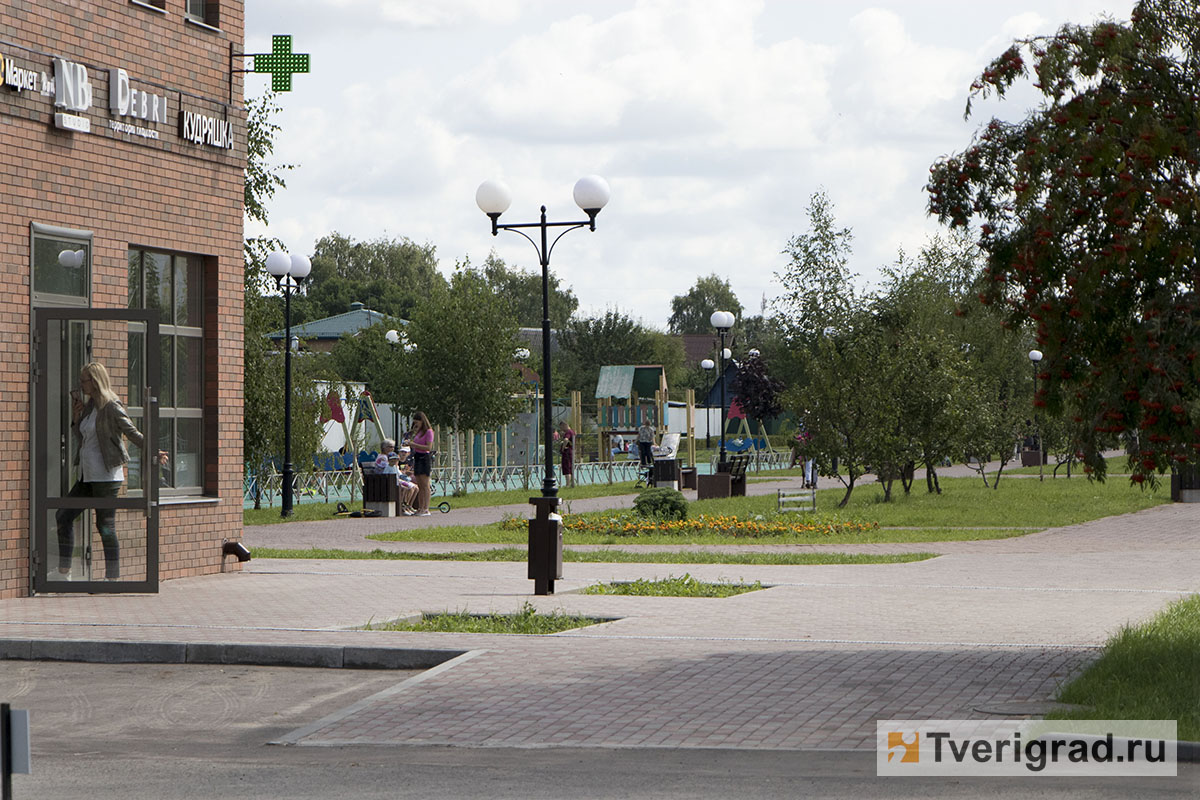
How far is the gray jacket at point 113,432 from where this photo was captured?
43.7 ft

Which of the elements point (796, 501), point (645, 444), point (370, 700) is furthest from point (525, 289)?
point (370, 700)

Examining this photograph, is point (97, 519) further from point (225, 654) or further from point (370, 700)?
point (370, 700)

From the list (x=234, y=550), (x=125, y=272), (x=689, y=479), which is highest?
(x=125, y=272)

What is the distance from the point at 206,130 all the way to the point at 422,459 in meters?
12.9

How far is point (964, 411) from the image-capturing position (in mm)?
30719

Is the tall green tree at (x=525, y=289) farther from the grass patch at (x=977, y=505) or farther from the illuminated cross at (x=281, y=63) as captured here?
the illuminated cross at (x=281, y=63)

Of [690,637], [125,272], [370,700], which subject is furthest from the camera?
[125,272]

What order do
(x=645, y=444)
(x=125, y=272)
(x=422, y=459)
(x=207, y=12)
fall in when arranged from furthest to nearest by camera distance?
(x=645, y=444), (x=422, y=459), (x=207, y=12), (x=125, y=272)

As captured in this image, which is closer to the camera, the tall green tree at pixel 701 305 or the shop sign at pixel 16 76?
the shop sign at pixel 16 76

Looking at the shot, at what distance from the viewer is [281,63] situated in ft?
51.2

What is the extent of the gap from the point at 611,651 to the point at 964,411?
2193cm

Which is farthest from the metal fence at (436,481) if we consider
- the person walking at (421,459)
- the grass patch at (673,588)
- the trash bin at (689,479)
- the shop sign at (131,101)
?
the grass patch at (673,588)

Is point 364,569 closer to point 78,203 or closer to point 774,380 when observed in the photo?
point 78,203

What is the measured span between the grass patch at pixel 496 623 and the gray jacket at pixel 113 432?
336cm
